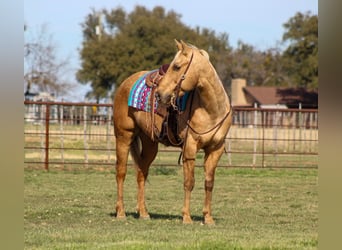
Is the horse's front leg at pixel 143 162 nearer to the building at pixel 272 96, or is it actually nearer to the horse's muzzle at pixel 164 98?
the horse's muzzle at pixel 164 98

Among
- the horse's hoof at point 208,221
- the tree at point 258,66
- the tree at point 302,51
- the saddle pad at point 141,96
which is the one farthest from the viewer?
the tree at point 258,66

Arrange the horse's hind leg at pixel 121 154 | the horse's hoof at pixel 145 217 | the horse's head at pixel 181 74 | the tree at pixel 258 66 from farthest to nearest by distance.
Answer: the tree at pixel 258 66
the horse's hind leg at pixel 121 154
the horse's hoof at pixel 145 217
the horse's head at pixel 181 74

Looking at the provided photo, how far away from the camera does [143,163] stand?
8.66m

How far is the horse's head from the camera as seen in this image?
699 centimetres

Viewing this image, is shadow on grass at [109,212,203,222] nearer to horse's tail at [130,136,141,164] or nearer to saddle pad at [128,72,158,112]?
horse's tail at [130,136,141,164]

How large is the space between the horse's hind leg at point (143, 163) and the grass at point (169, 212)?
29cm

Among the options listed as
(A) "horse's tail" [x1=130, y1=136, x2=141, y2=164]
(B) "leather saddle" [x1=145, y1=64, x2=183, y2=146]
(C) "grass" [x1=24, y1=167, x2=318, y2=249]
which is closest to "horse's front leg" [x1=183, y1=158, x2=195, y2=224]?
(C) "grass" [x1=24, y1=167, x2=318, y2=249]

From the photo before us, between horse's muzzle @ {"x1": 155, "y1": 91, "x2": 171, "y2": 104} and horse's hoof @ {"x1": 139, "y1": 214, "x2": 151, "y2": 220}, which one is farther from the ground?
horse's muzzle @ {"x1": 155, "y1": 91, "x2": 171, "y2": 104}

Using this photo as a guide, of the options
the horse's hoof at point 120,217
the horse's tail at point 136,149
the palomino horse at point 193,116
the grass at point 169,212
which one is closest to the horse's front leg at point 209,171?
the palomino horse at point 193,116

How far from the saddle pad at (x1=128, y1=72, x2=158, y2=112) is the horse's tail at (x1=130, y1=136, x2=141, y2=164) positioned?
64cm

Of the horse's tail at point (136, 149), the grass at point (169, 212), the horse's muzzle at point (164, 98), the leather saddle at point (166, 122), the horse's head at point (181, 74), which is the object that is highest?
the horse's head at point (181, 74)

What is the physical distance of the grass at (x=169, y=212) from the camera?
5773 millimetres
